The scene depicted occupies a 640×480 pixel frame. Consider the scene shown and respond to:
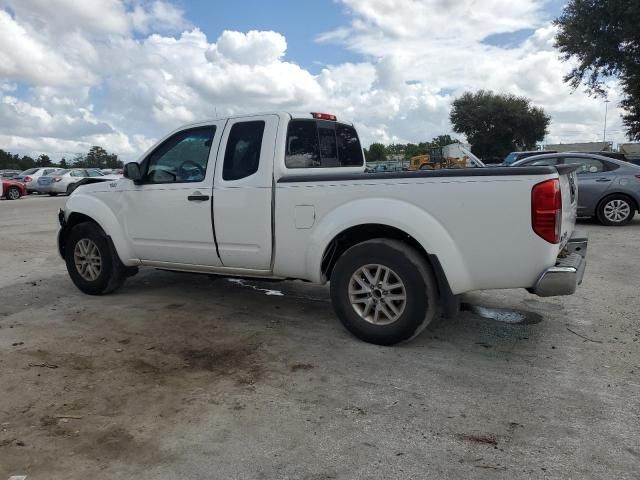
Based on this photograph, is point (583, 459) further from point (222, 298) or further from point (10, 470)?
point (222, 298)

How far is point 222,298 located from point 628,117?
3464cm

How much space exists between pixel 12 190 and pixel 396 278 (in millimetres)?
26410

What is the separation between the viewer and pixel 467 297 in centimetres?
597

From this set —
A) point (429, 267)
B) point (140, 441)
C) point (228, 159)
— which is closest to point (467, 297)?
point (429, 267)

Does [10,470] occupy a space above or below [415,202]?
below

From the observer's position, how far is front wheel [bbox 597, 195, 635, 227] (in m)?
11.1

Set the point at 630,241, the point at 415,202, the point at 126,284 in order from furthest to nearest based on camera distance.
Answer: the point at 630,241
the point at 126,284
the point at 415,202

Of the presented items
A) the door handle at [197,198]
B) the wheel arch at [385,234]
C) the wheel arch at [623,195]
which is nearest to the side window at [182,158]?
the door handle at [197,198]

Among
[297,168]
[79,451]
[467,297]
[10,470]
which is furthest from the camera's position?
[467,297]

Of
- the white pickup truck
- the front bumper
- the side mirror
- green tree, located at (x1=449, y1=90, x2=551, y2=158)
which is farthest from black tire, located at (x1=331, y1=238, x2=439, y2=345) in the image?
green tree, located at (x1=449, y1=90, x2=551, y2=158)

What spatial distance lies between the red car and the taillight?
88.8 ft

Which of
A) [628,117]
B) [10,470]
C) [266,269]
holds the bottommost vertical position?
[10,470]

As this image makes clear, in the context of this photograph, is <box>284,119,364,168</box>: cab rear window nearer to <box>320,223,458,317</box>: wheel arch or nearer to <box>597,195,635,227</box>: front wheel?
<box>320,223,458,317</box>: wheel arch

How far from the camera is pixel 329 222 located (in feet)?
14.5
